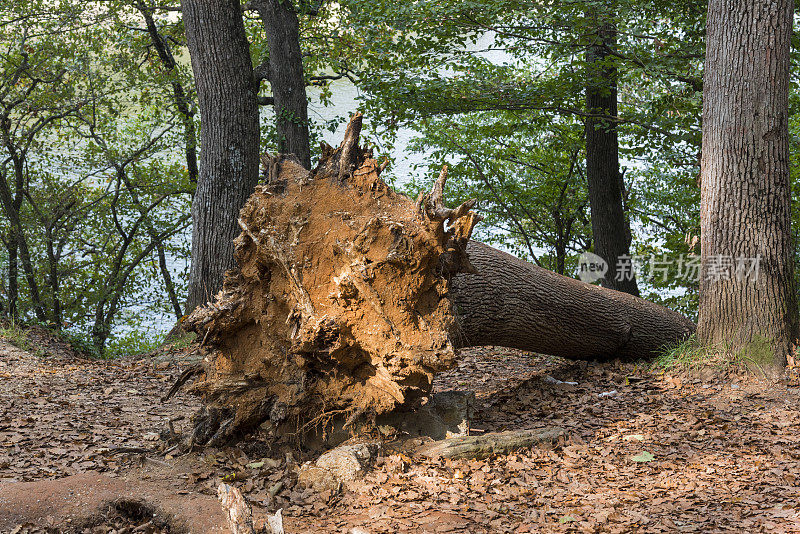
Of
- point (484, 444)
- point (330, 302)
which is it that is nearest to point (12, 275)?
point (330, 302)

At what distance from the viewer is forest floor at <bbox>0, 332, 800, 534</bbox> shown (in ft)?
11.7

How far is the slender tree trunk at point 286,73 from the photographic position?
10.9m

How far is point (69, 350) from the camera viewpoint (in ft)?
29.9

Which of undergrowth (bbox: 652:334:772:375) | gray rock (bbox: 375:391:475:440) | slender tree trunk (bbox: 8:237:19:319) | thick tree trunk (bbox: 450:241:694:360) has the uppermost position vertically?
slender tree trunk (bbox: 8:237:19:319)

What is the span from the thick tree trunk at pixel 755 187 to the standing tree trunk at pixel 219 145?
5.67 meters

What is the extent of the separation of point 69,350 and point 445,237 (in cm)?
711

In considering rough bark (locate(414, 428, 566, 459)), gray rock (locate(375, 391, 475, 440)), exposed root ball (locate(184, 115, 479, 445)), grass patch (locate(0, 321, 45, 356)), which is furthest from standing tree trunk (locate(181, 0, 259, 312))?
rough bark (locate(414, 428, 566, 459))

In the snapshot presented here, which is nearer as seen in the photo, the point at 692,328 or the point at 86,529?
the point at 86,529

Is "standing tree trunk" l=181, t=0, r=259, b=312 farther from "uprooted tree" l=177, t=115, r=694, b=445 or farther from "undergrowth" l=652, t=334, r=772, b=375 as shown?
"undergrowth" l=652, t=334, r=772, b=375

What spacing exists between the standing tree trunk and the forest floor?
88.2 inches

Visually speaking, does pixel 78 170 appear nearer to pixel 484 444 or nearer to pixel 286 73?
pixel 286 73

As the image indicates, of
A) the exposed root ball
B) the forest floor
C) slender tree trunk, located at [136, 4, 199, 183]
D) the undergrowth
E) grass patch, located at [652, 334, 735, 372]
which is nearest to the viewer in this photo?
the forest floor

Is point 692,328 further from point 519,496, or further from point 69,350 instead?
point 69,350

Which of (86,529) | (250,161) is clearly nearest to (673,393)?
(86,529)
